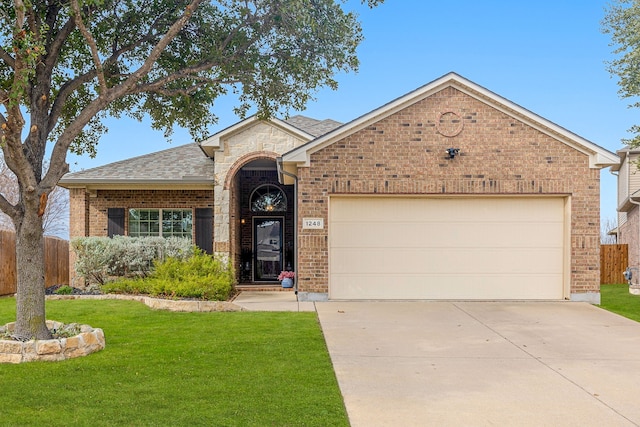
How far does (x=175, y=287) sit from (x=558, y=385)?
8.32m

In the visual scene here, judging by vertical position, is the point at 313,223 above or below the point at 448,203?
below

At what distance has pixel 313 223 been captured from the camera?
12.0 metres

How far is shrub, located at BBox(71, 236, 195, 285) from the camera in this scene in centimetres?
1385

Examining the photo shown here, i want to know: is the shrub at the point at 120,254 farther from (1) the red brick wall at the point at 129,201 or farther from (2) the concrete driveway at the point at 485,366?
(2) the concrete driveway at the point at 485,366

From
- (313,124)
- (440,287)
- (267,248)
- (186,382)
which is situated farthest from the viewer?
(313,124)

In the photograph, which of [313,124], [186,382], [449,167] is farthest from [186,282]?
[313,124]

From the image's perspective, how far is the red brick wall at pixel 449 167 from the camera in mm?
11984

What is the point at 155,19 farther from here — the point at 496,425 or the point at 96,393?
the point at 496,425

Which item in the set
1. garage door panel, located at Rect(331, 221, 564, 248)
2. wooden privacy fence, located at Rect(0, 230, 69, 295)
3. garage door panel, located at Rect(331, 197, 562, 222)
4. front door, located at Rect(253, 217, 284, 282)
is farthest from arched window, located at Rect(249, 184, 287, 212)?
wooden privacy fence, located at Rect(0, 230, 69, 295)

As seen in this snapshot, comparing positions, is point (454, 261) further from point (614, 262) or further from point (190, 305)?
point (614, 262)

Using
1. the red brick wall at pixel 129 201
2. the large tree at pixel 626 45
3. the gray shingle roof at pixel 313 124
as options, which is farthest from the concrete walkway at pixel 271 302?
the large tree at pixel 626 45

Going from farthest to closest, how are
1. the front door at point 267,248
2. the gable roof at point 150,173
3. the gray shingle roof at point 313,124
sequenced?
the gray shingle roof at point 313,124
the front door at point 267,248
the gable roof at point 150,173

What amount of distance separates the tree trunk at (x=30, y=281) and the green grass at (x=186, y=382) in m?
0.59

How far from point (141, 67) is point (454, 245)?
7739 millimetres
